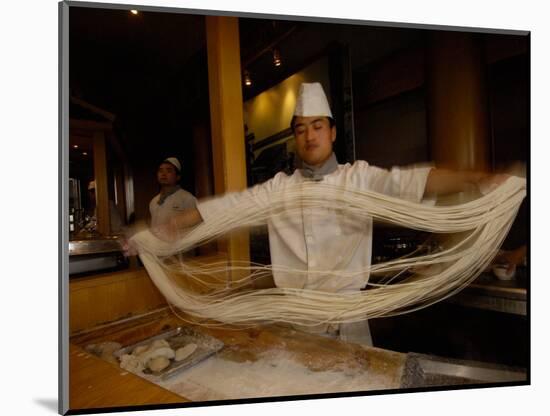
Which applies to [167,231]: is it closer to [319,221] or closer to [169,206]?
[169,206]

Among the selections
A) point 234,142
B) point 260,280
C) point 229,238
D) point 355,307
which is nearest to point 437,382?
point 355,307

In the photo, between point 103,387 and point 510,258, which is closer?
point 103,387

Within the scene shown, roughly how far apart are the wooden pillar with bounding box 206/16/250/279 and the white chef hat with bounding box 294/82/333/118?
0.15m

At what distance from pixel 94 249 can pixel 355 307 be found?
2.24ft


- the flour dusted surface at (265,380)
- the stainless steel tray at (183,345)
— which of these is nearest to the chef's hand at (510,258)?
the flour dusted surface at (265,380)

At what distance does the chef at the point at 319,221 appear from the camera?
1.12 metres

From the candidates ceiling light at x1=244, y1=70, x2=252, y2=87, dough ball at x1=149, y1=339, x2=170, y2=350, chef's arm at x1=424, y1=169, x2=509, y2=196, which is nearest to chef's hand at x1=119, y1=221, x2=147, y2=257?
dough ball at x1=149, y1=339, x2=170, y2=350

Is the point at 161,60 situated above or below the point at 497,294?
above

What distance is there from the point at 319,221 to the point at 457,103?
497 mm

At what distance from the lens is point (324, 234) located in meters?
1.13

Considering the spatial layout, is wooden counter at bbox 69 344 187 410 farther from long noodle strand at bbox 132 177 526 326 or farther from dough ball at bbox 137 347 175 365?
long noodle strand at bbox 132 177 526 326

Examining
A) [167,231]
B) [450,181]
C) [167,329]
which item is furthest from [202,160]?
[450,181]

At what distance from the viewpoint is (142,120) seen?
1.06 metres

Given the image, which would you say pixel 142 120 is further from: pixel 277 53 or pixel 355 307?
pixel 355 307
